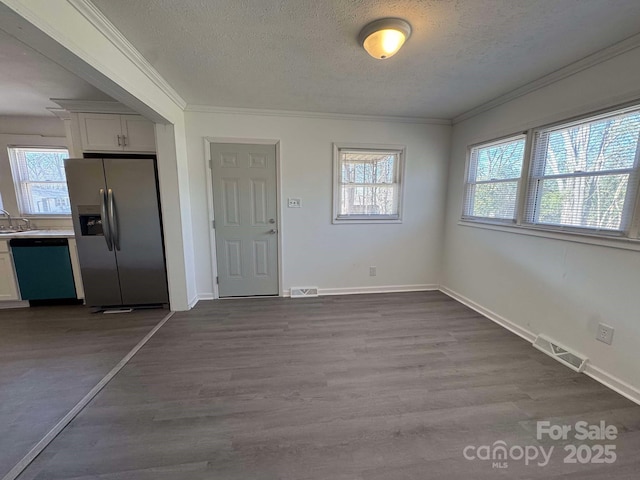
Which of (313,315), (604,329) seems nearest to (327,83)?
(313,315)

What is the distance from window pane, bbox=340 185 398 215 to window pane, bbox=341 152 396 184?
0.11 m

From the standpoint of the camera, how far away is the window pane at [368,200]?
3.65 m

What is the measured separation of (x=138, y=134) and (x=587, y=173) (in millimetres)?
4425

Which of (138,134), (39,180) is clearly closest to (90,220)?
(138,134)

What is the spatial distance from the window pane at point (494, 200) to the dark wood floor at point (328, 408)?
4.27 ft

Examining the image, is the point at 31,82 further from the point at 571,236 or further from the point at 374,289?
the point at 571,236

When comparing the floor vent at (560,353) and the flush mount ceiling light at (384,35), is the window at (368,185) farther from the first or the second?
→ the floor vent at (560,353)

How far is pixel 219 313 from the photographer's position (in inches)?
122

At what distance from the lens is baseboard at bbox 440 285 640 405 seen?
180 cm

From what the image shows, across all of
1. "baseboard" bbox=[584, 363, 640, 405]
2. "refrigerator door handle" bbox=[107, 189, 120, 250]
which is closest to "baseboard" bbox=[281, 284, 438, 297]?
"baseboard" bbox=[584, 363, 640, 405]

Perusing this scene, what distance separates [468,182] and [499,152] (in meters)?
0.51

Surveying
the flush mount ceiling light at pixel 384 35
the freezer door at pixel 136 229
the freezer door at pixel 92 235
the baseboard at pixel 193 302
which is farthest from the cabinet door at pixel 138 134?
the flush mount ceiling light at pixel 384 35

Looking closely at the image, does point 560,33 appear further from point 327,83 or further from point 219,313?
point 219,313

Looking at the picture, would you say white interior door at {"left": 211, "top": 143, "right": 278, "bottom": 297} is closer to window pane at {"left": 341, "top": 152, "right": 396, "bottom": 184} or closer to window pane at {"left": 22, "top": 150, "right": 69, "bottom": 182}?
window pane at {"left": 341, "top": 152, "right": 396, "bottom": 184}
